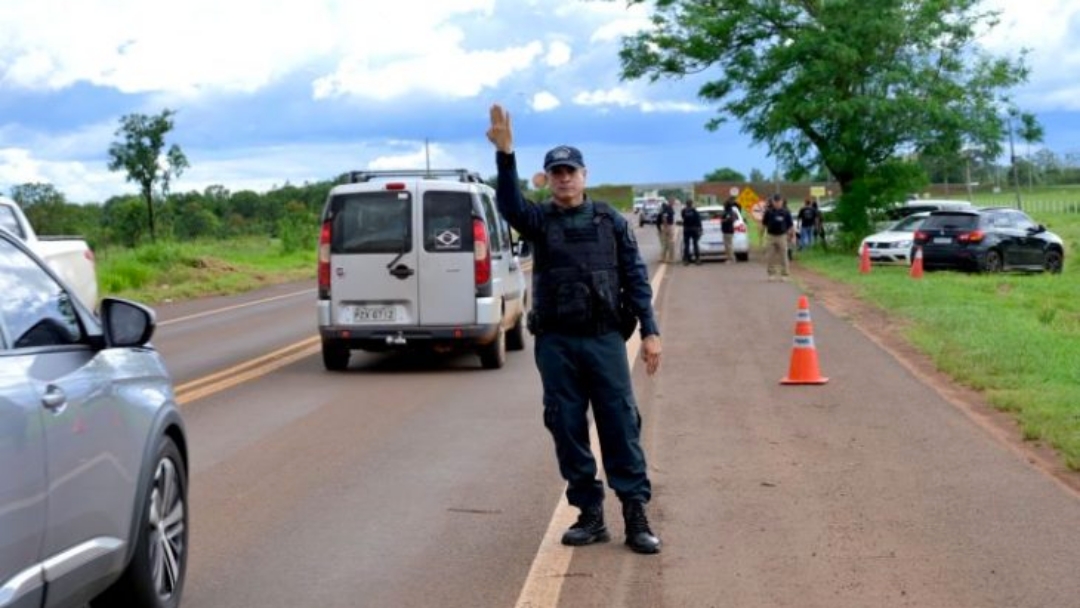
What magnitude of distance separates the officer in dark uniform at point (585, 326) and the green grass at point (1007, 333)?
3.63m

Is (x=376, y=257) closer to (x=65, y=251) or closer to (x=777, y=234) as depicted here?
(x=65, y=251)

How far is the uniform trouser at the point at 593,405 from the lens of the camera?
273 inches

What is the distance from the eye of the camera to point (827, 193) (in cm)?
7744

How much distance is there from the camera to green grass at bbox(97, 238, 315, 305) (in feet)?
109

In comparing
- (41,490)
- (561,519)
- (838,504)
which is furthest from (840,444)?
(41,490)

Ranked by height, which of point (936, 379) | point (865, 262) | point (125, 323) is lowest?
point (936, 379)

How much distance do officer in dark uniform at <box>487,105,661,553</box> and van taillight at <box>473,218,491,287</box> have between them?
763cm

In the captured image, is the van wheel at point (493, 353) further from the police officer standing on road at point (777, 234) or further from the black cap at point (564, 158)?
the police officer standing on road at point (777, 234)

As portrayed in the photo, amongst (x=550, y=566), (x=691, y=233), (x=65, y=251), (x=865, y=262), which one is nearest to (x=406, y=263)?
(x=65, y=251)

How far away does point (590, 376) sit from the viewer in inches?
275

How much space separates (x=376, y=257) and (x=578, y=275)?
26.4 ft

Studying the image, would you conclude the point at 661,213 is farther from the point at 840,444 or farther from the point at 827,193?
the point at 827,193

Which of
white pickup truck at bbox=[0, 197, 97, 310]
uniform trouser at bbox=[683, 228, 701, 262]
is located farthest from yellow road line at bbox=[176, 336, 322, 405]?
uniform trouser at bbox=[683, 228, 701, 262]

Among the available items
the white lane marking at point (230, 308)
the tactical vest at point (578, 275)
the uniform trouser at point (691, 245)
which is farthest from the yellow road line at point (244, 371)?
the uniform trouser at point (691, 245)
